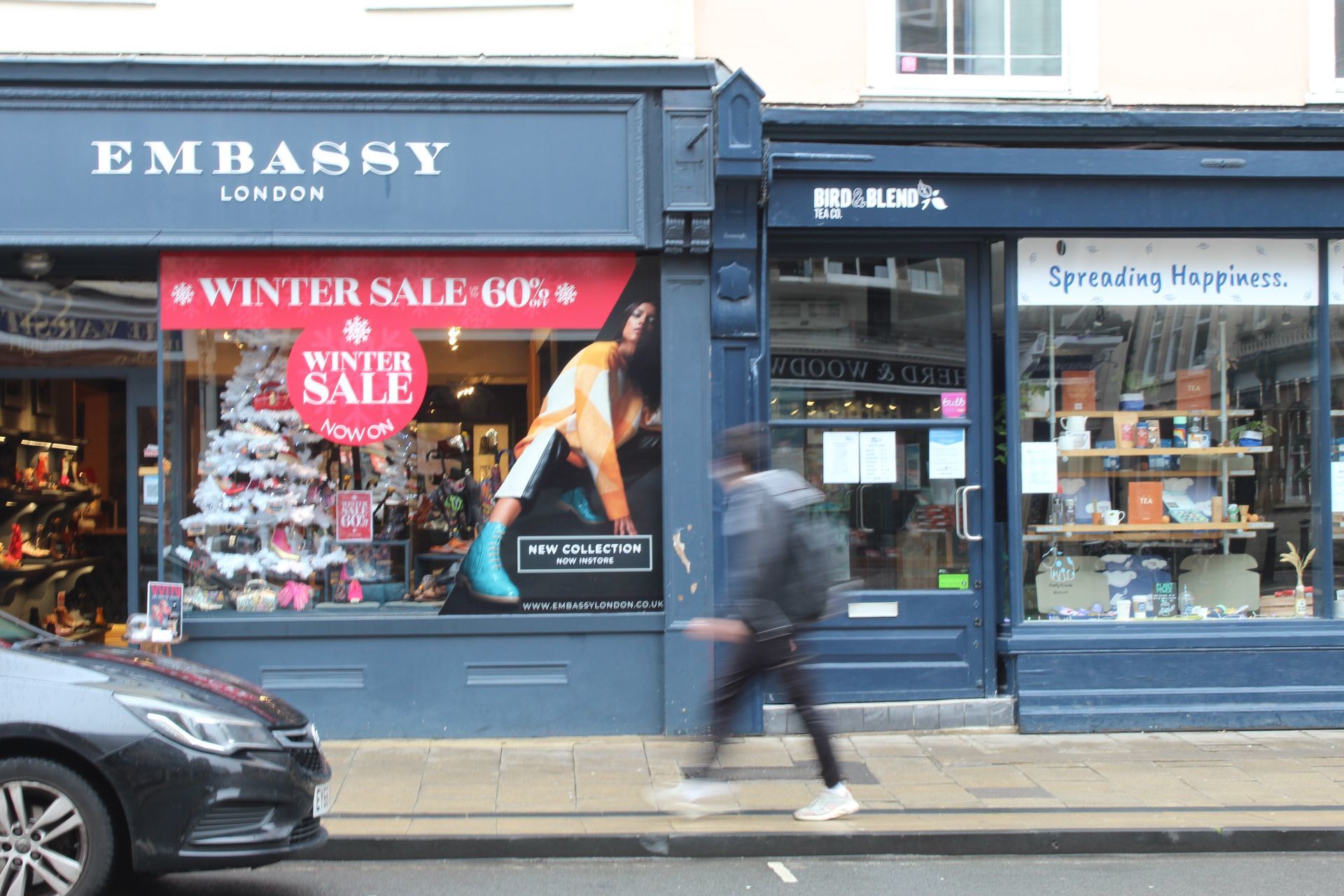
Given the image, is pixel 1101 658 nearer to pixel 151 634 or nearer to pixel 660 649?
pixel 660 649

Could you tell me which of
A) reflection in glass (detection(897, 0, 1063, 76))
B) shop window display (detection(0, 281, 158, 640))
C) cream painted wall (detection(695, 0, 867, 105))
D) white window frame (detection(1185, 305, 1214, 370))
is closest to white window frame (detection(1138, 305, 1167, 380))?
white window frame (detection(1185, 305, 1214, 370))

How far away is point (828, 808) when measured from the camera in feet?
19.3

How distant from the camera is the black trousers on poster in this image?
5.75m

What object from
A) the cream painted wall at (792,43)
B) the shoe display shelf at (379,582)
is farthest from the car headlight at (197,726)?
the cream painted wall at (792,43)

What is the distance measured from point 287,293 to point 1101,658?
19.4 feet

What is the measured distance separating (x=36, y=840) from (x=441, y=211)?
4484 millimetres

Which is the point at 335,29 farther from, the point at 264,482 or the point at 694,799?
the point at 694,799

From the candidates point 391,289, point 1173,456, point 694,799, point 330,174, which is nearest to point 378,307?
point 391,289

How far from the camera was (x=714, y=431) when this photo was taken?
7703mm

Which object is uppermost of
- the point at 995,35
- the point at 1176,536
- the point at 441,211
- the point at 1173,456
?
the point at 995,35

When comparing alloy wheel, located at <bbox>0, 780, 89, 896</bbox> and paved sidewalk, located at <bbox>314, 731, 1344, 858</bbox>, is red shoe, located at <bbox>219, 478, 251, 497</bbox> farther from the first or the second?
alloy wheel, located at <bbox>0, 780, 89, 896</bbox>

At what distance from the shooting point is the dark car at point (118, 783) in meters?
4.41

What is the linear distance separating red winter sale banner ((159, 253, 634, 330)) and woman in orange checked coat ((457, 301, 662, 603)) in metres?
0.25

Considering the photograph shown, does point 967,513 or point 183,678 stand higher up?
point 967,513
